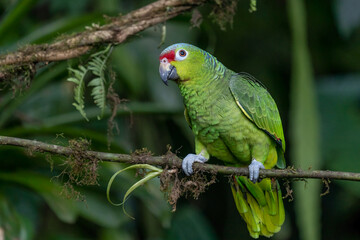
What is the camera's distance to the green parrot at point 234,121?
183 centimetres

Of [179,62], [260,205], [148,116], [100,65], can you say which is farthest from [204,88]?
[148,116]

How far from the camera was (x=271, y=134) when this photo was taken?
6.15 feet

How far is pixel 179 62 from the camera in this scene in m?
1.83

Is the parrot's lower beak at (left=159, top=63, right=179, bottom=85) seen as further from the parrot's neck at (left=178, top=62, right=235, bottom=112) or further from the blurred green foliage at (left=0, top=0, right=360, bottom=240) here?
the blurred green foliage at (left=0, top=0, right=360, bottom=240)

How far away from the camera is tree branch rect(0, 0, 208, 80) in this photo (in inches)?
68.2

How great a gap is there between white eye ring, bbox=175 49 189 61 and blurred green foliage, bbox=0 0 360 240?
282mm

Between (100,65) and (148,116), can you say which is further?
(148,116)

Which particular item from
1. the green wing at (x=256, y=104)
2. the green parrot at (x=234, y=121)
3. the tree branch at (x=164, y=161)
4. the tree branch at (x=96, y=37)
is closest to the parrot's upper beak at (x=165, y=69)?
the green parrot at (x=234, y=121)

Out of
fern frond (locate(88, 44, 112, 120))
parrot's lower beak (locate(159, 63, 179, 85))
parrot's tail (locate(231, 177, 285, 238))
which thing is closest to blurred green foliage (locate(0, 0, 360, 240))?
fern frond (locate(88, 44, 112, 120))

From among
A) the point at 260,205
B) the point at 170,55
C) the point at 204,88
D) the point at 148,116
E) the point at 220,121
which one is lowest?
the point at 260,205

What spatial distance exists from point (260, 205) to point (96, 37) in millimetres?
962

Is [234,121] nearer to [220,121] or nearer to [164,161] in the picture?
[220,121]

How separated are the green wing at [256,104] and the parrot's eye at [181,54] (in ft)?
0.75

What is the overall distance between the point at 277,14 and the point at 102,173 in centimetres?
229
